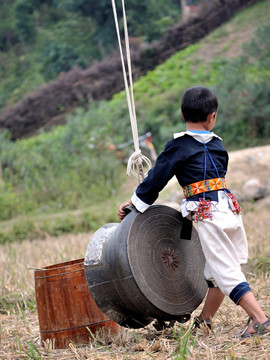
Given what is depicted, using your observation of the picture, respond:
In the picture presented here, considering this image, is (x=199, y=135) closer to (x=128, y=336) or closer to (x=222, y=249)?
(x=222, y=249)

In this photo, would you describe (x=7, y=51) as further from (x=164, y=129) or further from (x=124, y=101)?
(x=164, y=129)

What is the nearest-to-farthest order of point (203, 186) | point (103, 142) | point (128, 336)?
point (203, 186)
point (128, 336)
point (103, 142)

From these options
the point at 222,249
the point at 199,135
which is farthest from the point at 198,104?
the point at 222,249

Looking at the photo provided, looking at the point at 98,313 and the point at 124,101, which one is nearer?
the point at 98,313

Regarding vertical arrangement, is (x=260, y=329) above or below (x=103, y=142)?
above

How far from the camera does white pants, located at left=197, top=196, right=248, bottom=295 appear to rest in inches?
109

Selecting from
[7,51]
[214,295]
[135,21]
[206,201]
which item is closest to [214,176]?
[206,201]

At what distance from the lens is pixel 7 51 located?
30.5 metres

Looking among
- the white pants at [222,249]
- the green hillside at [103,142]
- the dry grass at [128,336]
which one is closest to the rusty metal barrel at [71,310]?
the dry grass at [128,336]

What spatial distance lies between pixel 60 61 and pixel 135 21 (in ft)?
14.6

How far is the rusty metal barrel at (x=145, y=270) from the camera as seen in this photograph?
2.73 metres

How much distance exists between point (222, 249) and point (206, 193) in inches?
12.5

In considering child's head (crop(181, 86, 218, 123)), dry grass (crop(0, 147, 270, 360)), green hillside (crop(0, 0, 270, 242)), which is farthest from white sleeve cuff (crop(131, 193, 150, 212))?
green hillside (crop(0, 0, 270, 242))

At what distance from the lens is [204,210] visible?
2.85 meters
